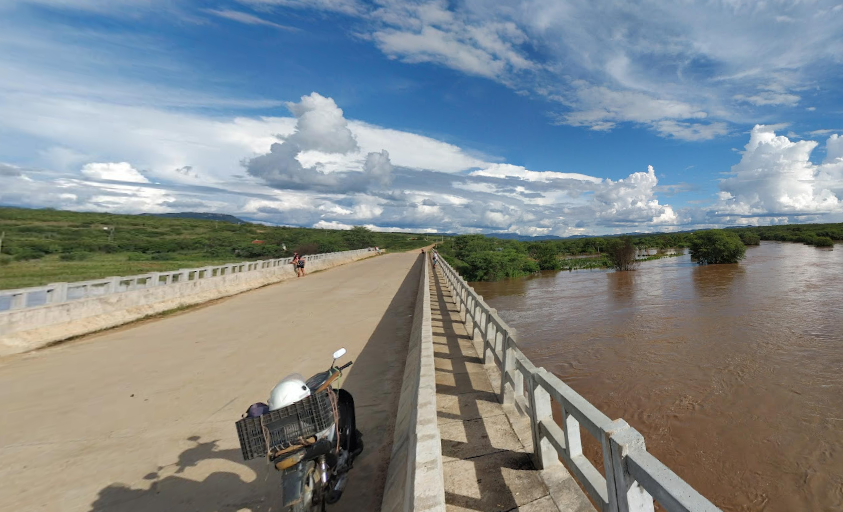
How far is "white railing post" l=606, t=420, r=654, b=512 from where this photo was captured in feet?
6.82

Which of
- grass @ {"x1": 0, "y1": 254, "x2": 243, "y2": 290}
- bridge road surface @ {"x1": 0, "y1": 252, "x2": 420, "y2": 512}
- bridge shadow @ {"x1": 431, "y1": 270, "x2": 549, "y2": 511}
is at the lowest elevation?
bridge road surface @ {"x1": 0, "y1": 252, "x2": 420, "y2": 512}

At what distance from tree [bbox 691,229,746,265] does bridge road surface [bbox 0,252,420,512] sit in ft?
136

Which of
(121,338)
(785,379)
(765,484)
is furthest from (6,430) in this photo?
(785,379)

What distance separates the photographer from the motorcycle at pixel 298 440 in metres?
2.86

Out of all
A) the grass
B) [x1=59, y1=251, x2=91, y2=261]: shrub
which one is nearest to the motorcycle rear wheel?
the grass

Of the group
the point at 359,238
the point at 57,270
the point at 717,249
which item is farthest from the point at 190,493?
the point at 359,238

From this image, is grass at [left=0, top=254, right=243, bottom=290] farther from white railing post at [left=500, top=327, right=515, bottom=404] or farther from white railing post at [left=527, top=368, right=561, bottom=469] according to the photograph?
white railing post at [left=527, top=368, right=561, bottom=469]

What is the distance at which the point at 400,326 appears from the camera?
11258mm

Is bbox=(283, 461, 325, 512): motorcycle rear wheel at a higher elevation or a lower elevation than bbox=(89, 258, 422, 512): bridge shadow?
higher

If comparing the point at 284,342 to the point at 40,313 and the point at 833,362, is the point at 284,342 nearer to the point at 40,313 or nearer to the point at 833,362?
the point at 40,313

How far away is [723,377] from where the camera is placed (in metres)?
9.35

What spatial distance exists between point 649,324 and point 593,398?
8828 mm

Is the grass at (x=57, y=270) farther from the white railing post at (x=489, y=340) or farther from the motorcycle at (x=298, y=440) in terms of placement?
the motorcycle at (x=298, y=440)

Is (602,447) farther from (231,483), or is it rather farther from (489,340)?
(231,483)
